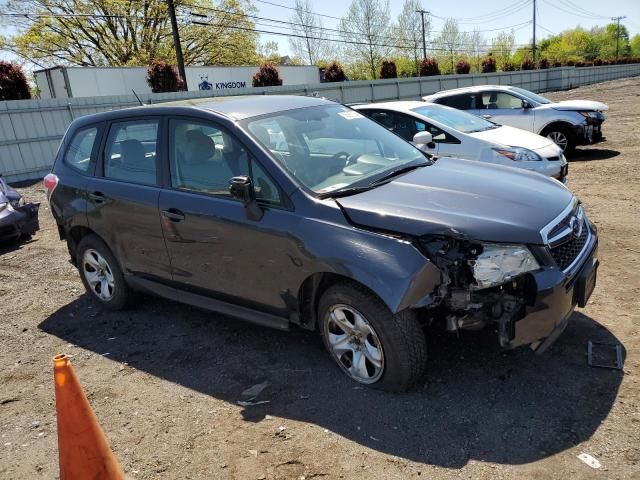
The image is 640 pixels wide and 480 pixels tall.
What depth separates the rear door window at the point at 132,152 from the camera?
417 cm

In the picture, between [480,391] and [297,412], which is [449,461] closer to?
[480,391]

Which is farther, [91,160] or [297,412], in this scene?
[91,160]

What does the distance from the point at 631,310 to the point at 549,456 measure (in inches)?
76.0

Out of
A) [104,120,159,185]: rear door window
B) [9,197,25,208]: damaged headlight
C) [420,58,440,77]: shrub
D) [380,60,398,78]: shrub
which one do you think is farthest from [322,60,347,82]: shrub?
[104,120,159,185]: rear door window

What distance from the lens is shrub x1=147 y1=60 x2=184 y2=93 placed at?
19281 mm

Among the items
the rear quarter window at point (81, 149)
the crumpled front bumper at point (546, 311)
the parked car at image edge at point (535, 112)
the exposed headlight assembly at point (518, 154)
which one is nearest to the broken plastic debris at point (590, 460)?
the crumpled front bumper at point (546, 311)

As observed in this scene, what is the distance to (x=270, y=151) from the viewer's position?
354cm

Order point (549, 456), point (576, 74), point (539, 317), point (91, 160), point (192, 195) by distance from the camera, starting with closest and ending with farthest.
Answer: point (549, 456) → point (539, 317) → point (192, 195) → point (91, 160) → point (576, 74)

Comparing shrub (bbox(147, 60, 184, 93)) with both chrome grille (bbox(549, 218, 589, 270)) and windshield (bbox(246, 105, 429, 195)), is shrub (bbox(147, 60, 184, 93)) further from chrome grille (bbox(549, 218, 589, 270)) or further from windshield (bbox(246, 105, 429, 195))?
chrome grille (bbox(549, 218, 589, 270))

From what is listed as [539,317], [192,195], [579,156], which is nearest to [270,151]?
[192,195]

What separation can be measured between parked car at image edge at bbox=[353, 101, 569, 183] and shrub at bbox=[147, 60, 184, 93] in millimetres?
13521

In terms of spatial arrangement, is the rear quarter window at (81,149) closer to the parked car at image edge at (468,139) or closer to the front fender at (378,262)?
the front fender at (378,262)

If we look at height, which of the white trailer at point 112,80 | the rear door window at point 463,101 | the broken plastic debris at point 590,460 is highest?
the white trailer at point 112,80

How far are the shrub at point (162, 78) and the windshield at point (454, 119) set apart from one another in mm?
13975
